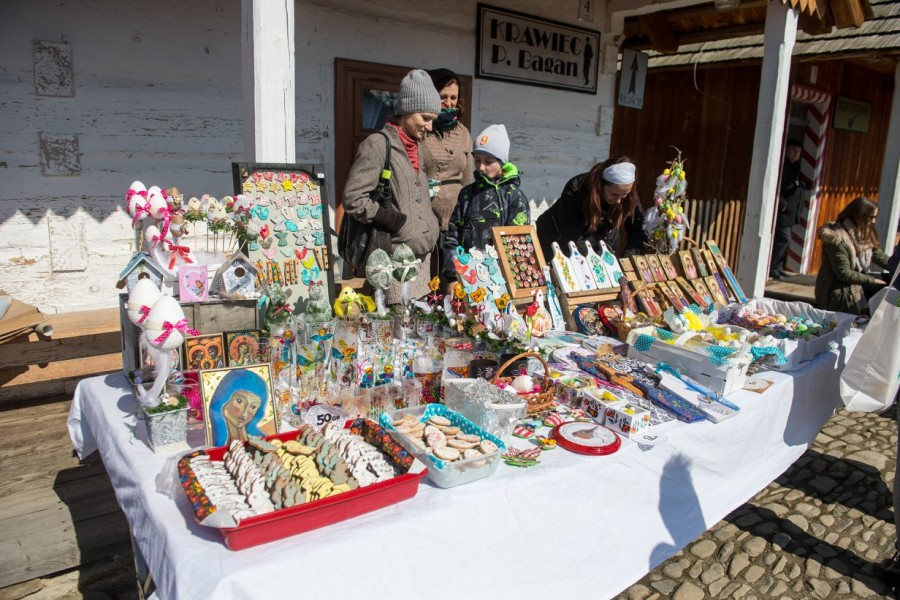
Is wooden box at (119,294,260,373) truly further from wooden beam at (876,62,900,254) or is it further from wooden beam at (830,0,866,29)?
wooden beam at (876,62,900,254)

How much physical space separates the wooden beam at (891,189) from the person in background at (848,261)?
105 inches

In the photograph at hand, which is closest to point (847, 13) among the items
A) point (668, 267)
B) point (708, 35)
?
point (708, 35)

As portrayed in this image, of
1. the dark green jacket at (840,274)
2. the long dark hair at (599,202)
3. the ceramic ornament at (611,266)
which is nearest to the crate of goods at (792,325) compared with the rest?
the ceramic ornament at (611,266)

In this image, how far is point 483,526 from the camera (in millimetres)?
1591

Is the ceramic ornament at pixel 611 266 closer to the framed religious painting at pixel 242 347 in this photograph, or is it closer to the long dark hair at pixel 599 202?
the long dark hair at pixel 599 202

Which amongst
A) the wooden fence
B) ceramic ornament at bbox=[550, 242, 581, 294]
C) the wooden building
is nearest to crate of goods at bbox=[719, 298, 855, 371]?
ceramic ornament at bbox=[550, 242, 581, 294]

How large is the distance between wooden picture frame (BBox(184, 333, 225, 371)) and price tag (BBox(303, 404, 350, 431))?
338mm

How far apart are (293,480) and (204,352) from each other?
0.71 m

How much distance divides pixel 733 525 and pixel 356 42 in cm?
429

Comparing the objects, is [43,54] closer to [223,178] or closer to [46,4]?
[46,4]

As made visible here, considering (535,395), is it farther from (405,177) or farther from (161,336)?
(405,177)

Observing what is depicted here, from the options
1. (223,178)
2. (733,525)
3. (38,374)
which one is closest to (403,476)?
(733,525)

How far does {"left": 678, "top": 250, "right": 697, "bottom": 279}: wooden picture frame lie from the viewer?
3.61 meters

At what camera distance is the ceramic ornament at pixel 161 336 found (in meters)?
1.66
